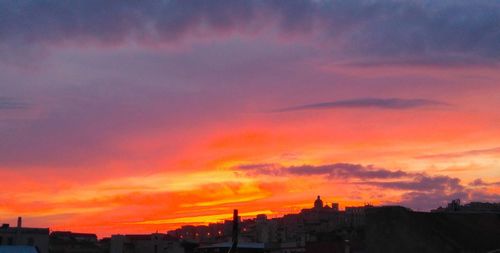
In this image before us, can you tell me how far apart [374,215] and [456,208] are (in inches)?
425

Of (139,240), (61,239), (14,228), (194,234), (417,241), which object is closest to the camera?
(417,241)

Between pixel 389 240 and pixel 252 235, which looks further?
pixel 252 235

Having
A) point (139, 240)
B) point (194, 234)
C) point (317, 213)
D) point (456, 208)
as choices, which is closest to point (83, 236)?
point (139, 240)

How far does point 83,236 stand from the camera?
123m

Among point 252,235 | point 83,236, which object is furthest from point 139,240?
point 252,235

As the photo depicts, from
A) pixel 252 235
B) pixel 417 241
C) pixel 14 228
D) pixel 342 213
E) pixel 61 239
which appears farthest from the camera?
pixel 342 213

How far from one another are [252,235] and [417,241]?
362ft

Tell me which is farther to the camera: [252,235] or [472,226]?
[252,235]

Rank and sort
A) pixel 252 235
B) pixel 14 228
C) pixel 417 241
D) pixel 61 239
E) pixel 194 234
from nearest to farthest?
1. pixel 417 241
2. pixel 14 228
3. pixel 61 239
4. pixel 252 235
5. pixel 194 234

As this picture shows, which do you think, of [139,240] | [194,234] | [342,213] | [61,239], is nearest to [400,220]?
[61,239]

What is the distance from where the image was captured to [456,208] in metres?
44.3

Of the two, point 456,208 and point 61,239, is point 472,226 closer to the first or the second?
point 456,208

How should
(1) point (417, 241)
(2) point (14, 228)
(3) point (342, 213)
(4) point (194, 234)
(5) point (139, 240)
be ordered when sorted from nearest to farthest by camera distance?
(1) point (417, 241) → (2) point (14, 228) → (5) point (139, 240) → (3) point (342, 213) → (4) point (194, 234)

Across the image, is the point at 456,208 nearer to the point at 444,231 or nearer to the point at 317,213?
the point at 444,231
